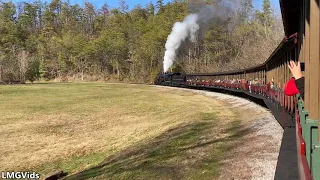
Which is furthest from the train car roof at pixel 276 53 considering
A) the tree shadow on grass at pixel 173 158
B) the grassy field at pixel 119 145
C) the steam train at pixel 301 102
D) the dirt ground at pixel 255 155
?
the grassy field at pixel 119 145

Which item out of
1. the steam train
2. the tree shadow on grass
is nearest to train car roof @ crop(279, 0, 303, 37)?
the steam train

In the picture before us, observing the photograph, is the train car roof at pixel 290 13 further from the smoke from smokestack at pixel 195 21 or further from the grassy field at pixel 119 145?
the smoke from smokestack at pixel 195 21

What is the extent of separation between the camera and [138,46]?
74.9m

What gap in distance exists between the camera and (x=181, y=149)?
29.3 ft

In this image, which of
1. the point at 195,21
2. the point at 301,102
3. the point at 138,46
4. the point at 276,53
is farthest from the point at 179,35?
the point at 301,102

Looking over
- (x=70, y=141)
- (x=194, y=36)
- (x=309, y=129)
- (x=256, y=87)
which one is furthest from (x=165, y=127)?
(x=194, y=36)

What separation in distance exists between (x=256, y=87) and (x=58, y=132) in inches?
474

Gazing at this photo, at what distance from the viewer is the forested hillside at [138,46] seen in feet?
196

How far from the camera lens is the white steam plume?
5163cm

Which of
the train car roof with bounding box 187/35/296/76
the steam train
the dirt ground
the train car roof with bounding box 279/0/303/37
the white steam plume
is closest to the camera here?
the steam train

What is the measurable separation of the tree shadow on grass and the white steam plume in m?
40.6

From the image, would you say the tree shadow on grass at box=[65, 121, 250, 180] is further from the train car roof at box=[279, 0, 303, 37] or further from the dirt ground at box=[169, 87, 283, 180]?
the train car roof at box=[279, 0, 303, 37]

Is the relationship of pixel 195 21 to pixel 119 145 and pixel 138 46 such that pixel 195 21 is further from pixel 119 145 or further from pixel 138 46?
pixel 119 145

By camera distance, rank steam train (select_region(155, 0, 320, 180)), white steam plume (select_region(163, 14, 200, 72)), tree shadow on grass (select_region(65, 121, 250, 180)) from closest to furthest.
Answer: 1. steam train (select_region(155, 0, 320, 180))
2. tree shadow on grass (select_region(65, 121, 250, 180))
3. white steam plume (select_region(163, 14, 200, 72))
